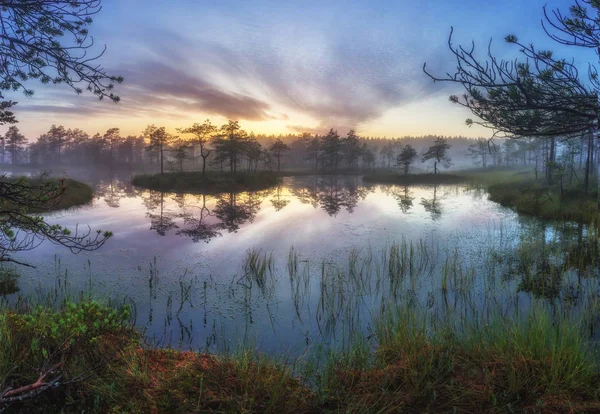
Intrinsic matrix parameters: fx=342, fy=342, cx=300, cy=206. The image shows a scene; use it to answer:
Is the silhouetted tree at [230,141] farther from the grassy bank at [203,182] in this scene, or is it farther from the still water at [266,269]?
the still water at [266,269]

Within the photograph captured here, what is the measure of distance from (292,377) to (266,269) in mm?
7208

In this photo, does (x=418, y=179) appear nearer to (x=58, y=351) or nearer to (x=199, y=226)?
(x=199, y=226)

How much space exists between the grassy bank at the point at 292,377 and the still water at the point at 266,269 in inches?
64.9

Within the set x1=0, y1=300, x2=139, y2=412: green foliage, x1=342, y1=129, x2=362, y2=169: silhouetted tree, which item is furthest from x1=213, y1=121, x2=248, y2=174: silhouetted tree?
x1=0, y1=300, x2=139, y2=412: green foliage

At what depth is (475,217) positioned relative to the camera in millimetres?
23438

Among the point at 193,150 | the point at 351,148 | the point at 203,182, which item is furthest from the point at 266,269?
the point at 193,150

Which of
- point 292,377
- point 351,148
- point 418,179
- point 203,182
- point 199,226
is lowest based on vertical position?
point 292,377

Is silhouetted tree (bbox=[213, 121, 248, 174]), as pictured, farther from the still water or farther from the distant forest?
the still water

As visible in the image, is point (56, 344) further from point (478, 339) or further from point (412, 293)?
point (412, 293)

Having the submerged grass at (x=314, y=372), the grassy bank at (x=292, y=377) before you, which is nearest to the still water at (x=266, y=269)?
the submerged grass at (x=314, y=372)

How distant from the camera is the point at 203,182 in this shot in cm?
4981

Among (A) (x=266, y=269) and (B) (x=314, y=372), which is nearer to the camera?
(B) (x=314, y=372)

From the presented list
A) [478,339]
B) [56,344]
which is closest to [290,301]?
[478,339]

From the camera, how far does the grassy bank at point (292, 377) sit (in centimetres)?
411
